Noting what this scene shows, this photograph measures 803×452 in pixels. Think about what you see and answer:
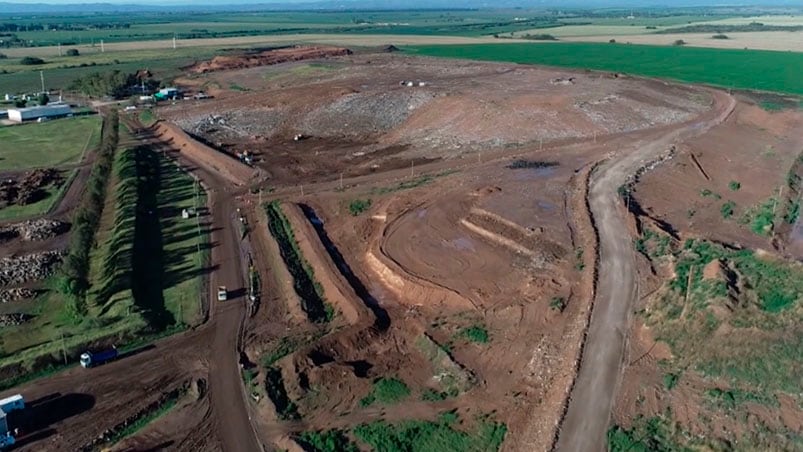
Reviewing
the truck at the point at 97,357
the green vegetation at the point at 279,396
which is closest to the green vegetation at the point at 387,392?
the green vegetation at the point at 279,396

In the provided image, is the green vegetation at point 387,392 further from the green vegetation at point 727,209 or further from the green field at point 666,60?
the green field at point 666,60

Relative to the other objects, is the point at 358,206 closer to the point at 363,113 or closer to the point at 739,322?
the point at 739,322

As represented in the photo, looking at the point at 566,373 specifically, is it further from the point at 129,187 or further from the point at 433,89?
the point at 433,89

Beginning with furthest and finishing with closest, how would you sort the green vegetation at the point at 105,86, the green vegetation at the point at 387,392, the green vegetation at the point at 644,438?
the green vegetation at the point at 105,86 → the green vegetation at the point at 387,392 → the green vegetation at the point at 644,438

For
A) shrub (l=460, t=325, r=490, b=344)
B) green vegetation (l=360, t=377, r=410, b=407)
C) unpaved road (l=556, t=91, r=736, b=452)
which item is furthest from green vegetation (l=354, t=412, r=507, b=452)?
shrub (l=460, t=325, r=490, b=344)

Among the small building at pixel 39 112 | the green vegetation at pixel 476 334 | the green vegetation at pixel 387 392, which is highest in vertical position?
the small building at pixel 39 112

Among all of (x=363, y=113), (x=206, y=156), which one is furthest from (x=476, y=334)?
(x=363, y=113)
